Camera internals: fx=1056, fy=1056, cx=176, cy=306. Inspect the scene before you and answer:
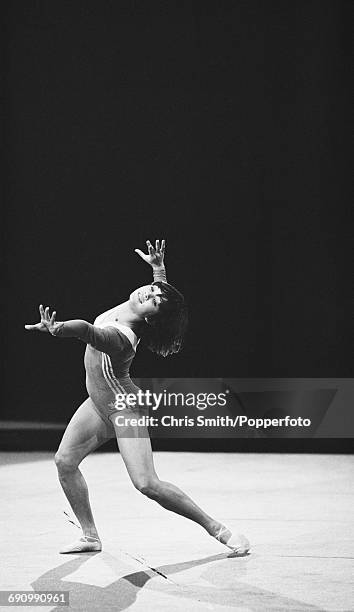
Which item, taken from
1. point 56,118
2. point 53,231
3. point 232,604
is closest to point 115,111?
point 56,118

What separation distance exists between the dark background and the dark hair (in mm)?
5237

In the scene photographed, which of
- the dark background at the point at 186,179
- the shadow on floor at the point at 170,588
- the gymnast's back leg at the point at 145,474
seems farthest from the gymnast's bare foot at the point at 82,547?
the dark background at the point at 186,179

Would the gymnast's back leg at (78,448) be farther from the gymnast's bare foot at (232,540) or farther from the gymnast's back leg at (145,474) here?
the gymnast's bare foot at (232,540)

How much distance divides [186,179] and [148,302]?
18.2 feet

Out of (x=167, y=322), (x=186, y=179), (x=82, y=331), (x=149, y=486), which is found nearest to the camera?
(x=82, y=331)

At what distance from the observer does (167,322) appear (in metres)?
5.07

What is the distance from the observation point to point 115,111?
34.7 feet

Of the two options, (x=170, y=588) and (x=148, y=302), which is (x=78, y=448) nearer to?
(x=148, y=302)

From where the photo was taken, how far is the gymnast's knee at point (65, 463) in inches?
201

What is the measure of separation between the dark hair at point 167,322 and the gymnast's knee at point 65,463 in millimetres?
670

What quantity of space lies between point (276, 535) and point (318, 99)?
5.47 meters

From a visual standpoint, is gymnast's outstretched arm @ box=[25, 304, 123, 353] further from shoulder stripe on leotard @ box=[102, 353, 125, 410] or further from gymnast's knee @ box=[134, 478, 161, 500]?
gymnast's knee @ box=[134, 478, 161, 500]

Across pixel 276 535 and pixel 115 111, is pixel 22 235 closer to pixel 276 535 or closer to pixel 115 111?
pixel 115 111

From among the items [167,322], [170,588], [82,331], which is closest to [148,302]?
[167,322]
